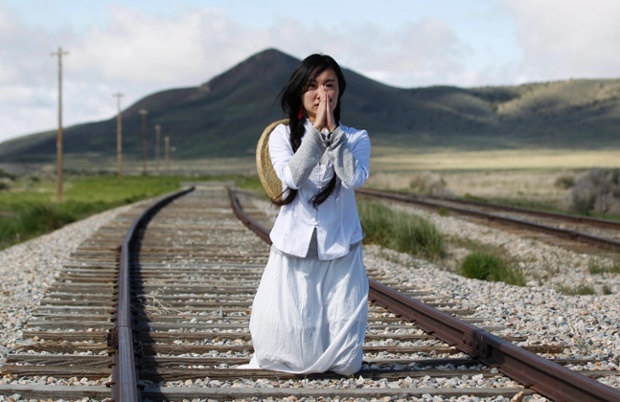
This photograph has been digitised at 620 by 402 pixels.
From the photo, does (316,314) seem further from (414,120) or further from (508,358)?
(414,120)

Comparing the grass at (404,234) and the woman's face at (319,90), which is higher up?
the woman's face at (319,90)

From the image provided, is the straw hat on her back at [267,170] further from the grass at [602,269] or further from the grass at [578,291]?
the grass at [602,269]

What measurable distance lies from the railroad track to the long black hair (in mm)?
1021

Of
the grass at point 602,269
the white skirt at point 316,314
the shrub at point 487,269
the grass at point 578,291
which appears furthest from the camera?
the grass at point 602,269

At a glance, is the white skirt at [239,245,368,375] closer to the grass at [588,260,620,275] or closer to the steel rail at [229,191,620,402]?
the steel rail at [229,191,620,402]

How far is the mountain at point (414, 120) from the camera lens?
12962 cm

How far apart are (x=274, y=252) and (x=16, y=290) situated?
4727mm

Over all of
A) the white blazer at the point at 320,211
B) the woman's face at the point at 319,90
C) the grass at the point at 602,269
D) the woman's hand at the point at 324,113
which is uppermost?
the woman's face at the point at 319,90

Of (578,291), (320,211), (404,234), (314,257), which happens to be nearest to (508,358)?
(314,257)

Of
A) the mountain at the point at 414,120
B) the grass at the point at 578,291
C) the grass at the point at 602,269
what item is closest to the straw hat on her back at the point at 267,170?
the grass at the point at 578,291

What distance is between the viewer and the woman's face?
18.1 ft

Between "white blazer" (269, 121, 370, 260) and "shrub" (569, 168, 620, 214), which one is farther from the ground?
"white blazer" (269, 121, 370, 260)

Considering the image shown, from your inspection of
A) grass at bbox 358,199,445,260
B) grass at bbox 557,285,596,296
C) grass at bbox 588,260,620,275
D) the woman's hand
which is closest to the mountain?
grass at bbox 358,199,445,260

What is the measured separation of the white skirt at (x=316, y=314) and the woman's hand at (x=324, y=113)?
722 millimetres
